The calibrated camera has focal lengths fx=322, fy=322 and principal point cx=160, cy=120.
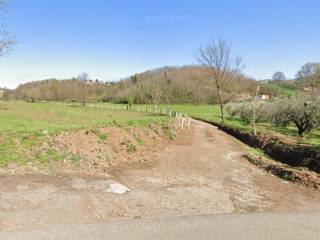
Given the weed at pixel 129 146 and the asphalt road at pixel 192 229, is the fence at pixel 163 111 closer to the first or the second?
the weed at pixel 129 146

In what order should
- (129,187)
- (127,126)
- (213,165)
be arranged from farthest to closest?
(127,126), (213,165), (129,187)

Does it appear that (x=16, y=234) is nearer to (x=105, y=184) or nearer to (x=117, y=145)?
(x=105, y=184)

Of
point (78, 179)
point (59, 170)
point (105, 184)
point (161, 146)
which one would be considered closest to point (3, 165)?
point (59, 170)

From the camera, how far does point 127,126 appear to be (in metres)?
17.7

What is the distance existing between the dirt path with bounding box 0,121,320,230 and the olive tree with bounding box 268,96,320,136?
1404 centimetres

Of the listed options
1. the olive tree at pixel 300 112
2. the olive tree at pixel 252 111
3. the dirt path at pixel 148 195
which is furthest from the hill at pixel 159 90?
the dirt path at pixel 148 195

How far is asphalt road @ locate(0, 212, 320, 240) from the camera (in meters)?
6.25

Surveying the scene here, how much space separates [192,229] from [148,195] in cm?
274

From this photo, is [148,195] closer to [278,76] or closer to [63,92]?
[63,92]

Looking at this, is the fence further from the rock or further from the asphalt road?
the asphalt road

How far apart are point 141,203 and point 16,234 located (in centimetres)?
329

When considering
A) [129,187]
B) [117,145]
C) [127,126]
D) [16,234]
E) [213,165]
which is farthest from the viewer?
[127,126]

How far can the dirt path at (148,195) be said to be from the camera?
24.9 feet

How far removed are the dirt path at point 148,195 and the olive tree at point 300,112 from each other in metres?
14.0
